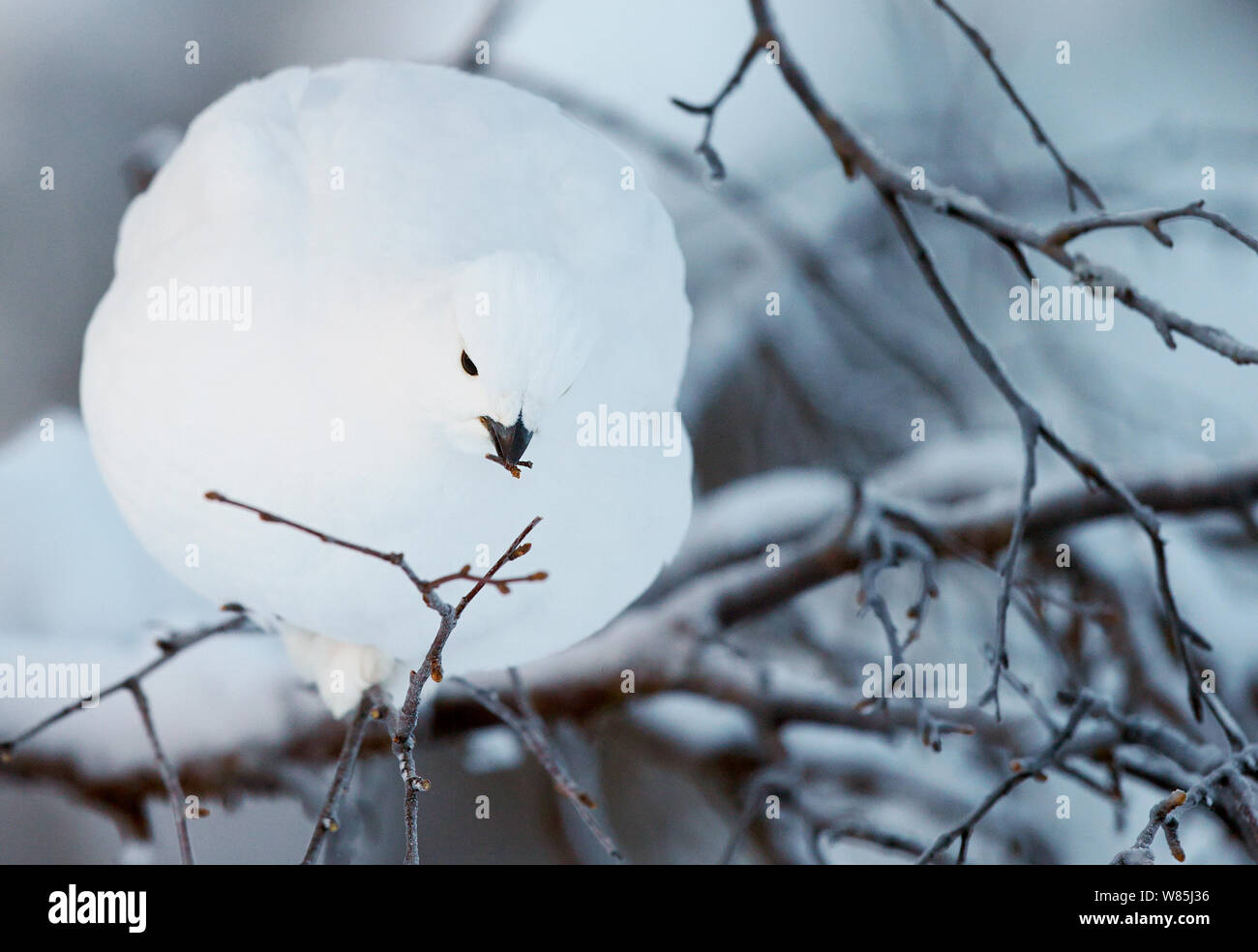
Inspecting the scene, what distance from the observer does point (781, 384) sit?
178 centimetres

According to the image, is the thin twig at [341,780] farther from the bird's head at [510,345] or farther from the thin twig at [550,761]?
the bird's head at [510,345]

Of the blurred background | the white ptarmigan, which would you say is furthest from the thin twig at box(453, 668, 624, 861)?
the blurred background

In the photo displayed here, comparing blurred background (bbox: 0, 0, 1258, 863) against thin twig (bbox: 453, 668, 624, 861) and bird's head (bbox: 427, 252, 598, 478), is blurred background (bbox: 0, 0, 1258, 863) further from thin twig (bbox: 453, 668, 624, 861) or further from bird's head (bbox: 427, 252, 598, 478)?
bird's head (bbox: 427, 252, 598, 478)

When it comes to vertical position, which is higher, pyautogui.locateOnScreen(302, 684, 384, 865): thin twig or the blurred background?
the blurred background

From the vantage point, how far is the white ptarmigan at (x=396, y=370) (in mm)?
836

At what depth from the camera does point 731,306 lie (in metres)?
1.94

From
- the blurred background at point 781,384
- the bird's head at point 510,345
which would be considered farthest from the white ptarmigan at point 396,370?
the blurred background at point 781,384

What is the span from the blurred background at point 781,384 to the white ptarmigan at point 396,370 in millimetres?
384

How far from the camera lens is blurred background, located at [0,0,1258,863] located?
4.44ft

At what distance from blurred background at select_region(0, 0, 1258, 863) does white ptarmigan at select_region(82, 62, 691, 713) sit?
1.26ft

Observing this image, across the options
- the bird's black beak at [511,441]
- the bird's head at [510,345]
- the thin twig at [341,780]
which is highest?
the bird's head at [510,345]

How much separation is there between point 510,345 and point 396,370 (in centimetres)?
13
